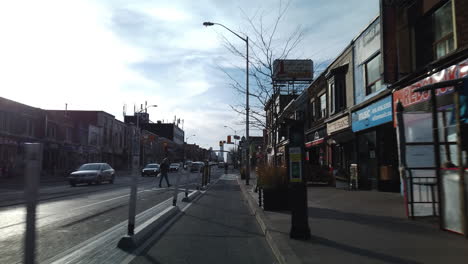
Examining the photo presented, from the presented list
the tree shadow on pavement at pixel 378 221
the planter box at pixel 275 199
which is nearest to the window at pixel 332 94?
the planter box at pixel 275 199

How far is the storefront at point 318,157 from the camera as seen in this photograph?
68.1 ft

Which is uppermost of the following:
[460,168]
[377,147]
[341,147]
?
[341,147]

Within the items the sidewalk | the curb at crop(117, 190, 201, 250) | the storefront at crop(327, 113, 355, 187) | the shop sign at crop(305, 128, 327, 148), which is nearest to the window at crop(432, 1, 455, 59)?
the sidewalk

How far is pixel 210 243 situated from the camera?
274 inches

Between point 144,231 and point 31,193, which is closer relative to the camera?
point 31,193

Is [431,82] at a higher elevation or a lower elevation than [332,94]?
lower

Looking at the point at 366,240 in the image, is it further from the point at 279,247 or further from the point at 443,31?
Result: the point at 443,31

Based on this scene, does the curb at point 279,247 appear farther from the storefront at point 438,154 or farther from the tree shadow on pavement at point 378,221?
the storefront at point 438,154

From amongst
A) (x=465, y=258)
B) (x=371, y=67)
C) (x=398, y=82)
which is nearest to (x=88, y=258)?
(x=465, y=258)

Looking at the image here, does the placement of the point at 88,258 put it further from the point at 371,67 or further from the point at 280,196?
the point at 371,67

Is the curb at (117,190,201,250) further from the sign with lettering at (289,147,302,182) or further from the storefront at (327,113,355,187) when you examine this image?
the storefront at (327,113,355,187)

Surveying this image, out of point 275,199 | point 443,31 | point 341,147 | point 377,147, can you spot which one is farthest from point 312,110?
point 275,199

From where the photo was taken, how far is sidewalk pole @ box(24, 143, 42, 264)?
3.10 m

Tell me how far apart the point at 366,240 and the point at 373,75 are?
1161cm
